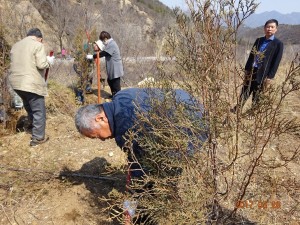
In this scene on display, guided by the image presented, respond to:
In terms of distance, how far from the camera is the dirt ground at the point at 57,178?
8.65 ft

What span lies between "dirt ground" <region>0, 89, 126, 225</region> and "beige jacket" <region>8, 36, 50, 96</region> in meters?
0.81

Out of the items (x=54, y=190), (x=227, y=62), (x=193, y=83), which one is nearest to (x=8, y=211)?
(x=54, y=190)

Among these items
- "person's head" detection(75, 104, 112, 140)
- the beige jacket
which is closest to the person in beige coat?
the beige jacket

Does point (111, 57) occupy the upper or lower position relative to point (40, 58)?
lower

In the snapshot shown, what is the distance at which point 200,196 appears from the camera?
156cm

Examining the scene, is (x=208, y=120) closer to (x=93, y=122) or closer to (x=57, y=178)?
(x=93, y=122)

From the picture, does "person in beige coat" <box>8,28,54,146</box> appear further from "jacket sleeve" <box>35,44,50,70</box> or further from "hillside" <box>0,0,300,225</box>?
"hillside" <box>0,0,300,225</box>

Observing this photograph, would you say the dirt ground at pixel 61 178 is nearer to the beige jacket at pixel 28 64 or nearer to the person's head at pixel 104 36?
the beige jacket at pixel 28 64

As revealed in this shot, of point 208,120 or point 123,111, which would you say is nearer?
point 208,120

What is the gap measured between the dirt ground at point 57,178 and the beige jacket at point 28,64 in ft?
2.67

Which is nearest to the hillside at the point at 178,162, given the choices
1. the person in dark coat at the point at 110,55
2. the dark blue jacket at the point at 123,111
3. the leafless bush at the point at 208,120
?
the leafless bush at the point at 208,120

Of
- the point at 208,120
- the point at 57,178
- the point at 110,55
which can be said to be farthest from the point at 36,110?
the point at 208,120

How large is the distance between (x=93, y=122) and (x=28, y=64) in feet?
6.90

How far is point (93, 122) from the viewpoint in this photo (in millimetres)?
1951
